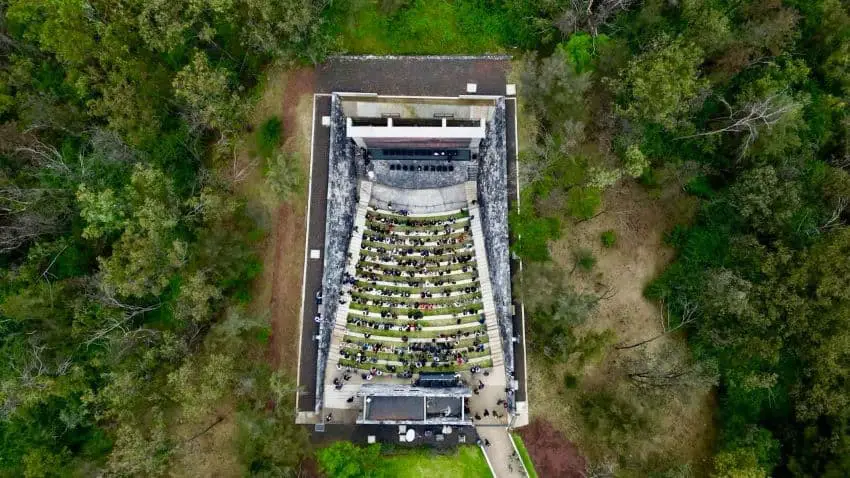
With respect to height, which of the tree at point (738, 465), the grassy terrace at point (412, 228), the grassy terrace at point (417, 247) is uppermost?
the grassy terrace at point (412, 228)

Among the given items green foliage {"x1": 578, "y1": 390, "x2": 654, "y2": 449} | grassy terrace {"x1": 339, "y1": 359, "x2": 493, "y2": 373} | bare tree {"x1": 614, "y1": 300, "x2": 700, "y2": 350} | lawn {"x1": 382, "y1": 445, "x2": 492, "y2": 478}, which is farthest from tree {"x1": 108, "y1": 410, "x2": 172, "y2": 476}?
bare tree {"x1": 614, "y1": 300, "x2": 700, "y2": 350}

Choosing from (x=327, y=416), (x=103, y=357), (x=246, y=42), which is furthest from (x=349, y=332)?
(x=246, y=42)

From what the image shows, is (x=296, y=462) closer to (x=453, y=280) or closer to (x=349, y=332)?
(x=349, y=332)

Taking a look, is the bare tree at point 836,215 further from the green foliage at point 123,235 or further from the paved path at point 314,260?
the green foliage at point 123,235

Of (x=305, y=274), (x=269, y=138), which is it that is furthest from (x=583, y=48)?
(x=305, y=274)

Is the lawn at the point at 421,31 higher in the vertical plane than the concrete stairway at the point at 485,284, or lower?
higher

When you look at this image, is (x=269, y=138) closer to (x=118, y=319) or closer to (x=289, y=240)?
(x=289, y=240)

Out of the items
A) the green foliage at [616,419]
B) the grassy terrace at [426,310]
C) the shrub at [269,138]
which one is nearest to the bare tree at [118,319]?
the shrub at [269,138]
